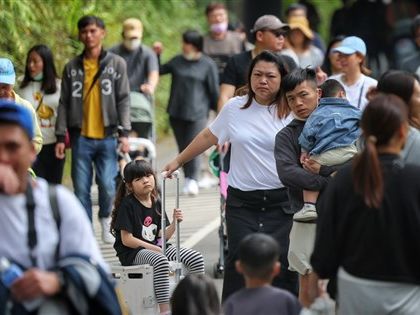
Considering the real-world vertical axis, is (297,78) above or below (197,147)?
above

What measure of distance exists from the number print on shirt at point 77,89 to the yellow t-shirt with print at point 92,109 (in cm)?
7

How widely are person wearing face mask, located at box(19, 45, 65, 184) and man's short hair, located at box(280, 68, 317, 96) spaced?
13.2 feet

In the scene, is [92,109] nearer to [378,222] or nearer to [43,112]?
[43,112]

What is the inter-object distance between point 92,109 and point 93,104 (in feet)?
0.15

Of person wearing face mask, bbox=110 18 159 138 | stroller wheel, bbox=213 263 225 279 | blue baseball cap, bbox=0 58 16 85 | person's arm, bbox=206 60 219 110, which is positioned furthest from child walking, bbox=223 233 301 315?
person's arm, bbox=206 60 219 110

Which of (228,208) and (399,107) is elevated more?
(399,107)

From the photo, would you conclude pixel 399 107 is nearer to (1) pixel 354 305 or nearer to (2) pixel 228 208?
(1) pixel 354 305

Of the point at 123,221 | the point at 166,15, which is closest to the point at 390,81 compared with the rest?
the point at 123,221

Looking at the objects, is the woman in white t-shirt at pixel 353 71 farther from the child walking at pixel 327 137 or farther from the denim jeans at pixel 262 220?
the child walking at pixel 327 137

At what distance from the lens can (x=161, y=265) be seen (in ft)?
32.6

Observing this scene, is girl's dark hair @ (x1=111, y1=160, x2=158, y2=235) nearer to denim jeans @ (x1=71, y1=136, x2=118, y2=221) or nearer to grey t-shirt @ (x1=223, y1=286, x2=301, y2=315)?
denim jeans @ (x1=71, y1=136, x2=118, y2=221)

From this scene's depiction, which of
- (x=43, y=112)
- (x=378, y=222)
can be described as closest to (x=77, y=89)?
(x=43, y=112)

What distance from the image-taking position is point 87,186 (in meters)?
13.5

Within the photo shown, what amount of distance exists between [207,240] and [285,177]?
516 centimetres
